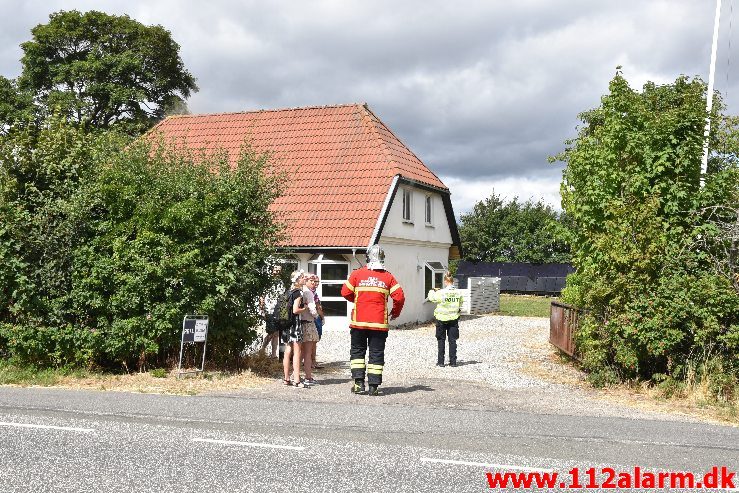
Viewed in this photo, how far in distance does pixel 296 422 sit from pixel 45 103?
1394 inches

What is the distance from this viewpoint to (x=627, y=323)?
11500 millimetres

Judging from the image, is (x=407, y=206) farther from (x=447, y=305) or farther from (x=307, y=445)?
(x=307, y=445)

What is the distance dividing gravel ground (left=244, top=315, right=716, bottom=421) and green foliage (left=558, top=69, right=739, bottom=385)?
3.17 ft

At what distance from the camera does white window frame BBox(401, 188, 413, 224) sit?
26.5 m

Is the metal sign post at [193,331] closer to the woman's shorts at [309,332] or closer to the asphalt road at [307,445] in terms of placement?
the woman's shorts at [309,332]

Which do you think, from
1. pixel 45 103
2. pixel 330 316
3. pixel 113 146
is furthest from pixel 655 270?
pixel 45 103

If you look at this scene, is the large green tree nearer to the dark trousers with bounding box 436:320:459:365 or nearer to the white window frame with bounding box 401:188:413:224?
the white window frame with bounding box 401:188:413:224

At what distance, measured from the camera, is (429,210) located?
29094mm

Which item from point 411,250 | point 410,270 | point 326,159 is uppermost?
point 326,159

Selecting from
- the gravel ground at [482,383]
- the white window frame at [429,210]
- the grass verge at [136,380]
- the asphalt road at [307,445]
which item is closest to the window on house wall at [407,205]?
the white window frame at [429,210]

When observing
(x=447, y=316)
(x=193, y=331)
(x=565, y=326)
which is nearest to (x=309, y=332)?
(x=193, y=331)

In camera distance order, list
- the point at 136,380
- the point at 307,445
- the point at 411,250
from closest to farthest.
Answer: the point at 307,445 < the point at 136,380 < the point at 411,250

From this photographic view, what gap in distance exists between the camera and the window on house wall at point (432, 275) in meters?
28.4

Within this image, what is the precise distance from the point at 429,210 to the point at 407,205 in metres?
2.35
